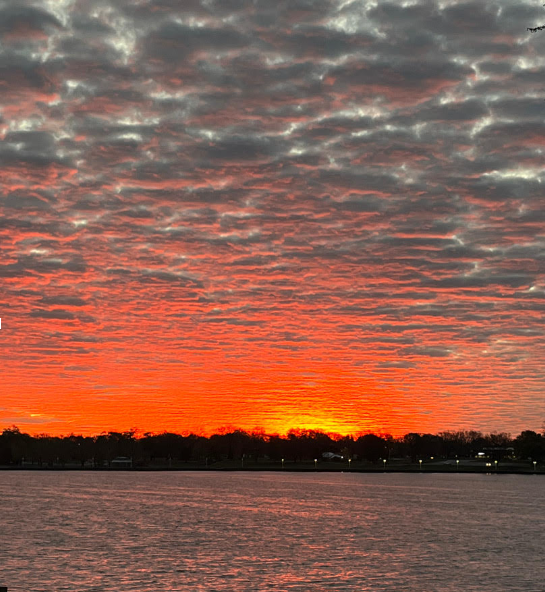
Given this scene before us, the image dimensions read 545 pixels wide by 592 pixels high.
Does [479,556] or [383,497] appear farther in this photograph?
[383,497]

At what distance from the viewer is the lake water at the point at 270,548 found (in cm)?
5825

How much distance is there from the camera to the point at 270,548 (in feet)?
264

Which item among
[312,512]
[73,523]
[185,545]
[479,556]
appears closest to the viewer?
[479,556]

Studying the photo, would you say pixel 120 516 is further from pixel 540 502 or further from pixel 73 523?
pixel 540 502

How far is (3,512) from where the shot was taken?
131000 mm

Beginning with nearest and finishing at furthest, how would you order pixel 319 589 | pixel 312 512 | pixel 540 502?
pixel 319 589 < pixel 312 512 < pixel 540 502

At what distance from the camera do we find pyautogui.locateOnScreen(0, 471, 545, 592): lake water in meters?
58.2

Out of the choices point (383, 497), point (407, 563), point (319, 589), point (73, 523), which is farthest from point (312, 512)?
point (319, 589)

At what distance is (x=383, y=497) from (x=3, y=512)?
89119 mm

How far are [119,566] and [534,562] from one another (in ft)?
113

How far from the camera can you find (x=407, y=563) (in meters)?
69.8

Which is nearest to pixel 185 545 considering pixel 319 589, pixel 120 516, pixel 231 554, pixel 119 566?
pixel 231 554

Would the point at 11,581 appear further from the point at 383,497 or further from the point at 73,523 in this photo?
the point at 383,497

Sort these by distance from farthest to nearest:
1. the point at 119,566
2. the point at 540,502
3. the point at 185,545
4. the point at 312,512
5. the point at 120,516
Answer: the point at 540,502 < the point at 312,512 < the point at 120,516 < the point at 185,545 < the point at 119,566
